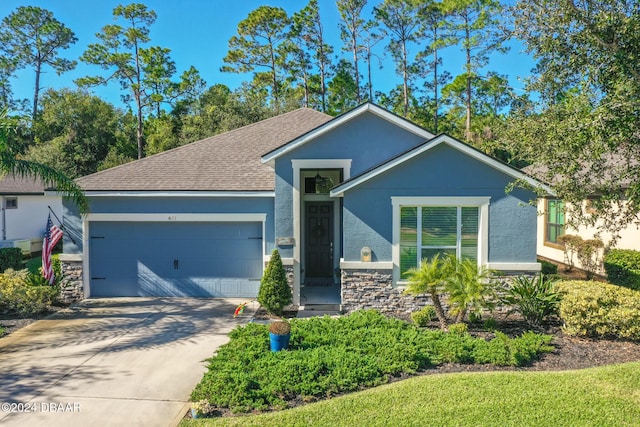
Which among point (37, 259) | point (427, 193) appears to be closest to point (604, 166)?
point (427, 193)

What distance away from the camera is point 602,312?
8.02 meters

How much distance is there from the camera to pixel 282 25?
3506 centimetres

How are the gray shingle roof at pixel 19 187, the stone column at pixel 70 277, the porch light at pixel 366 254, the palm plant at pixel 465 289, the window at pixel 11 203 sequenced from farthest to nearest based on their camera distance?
the window at pixel 11 203 → the gray shingle roof at pixel 19 187 → the stone column at pixel 70 277 → the porch light at pixel 366 254 → the palm plant at pixel 465 289

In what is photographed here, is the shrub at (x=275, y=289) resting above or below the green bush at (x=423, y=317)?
above

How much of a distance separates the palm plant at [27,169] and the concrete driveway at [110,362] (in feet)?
10.3

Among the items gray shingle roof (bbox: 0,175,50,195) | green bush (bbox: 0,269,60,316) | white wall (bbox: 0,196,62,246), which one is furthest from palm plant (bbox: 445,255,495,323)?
gray shingle roof (bbox: 0,175,50,195)

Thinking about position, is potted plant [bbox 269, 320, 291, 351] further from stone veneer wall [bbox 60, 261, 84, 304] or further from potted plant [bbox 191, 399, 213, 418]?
stone veneer wall [bbox 60, 261, 84, 304]

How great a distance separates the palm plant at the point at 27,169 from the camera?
978 centimetres

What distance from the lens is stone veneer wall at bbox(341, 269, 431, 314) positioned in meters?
10.3

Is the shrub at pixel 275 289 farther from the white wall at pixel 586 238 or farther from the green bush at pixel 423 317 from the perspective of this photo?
the white wall at pixel 586 238

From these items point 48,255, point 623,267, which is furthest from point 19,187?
point 623,267

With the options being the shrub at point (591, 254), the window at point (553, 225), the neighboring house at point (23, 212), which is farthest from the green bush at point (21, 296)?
the window at point (553, 225)

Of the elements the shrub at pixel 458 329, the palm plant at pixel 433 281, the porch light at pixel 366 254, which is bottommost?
the shrub at pixel 458 329

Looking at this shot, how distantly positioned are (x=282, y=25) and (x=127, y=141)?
1621cm
